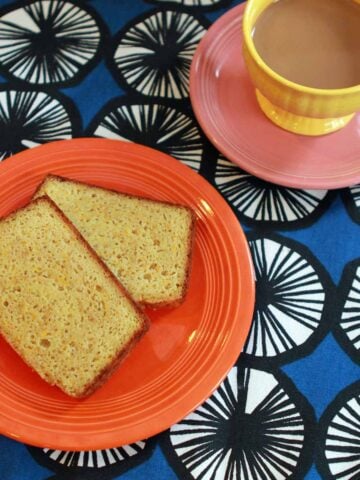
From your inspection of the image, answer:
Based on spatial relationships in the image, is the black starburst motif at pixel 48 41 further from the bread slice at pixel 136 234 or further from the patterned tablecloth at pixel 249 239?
the bread slice at pixel 136 234

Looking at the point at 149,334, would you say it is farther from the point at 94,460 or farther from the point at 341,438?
the point at 341,438

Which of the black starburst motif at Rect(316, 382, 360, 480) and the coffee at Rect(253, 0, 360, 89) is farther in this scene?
the coffee at Rect(253, 0, 360, 89)

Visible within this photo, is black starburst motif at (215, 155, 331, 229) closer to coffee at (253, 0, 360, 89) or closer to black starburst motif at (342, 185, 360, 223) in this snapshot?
black starburst motif at (342, 185, 360, 223)

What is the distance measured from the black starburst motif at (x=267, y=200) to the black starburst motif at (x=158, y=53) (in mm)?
224

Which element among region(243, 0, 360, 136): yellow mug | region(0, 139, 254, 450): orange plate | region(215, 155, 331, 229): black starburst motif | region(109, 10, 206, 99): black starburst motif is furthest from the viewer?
region(109, 10, 206, 99): black starburst motif

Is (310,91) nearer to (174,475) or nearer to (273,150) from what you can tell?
(273,150)

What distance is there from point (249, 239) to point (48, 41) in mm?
641

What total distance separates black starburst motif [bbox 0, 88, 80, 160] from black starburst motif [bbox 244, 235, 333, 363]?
0.45m

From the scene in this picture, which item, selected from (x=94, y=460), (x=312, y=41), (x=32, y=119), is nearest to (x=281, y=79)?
(x=312, y=41)

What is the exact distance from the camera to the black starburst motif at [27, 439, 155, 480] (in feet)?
3.15

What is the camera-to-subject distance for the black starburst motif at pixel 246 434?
967mm

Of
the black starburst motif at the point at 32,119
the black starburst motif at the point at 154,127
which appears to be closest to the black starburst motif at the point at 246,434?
the black starburst motif at the point at 154,127

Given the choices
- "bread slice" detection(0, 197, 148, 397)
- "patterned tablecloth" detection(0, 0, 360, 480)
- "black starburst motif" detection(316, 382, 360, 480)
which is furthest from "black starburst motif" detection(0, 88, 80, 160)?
"black starburst motif" detection(316, 382, 360, 480)

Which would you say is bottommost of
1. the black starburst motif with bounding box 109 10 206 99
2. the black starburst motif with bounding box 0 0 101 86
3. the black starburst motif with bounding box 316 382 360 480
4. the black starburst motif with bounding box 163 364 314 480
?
the black starburst motif with bounding box 316 382 360 480
